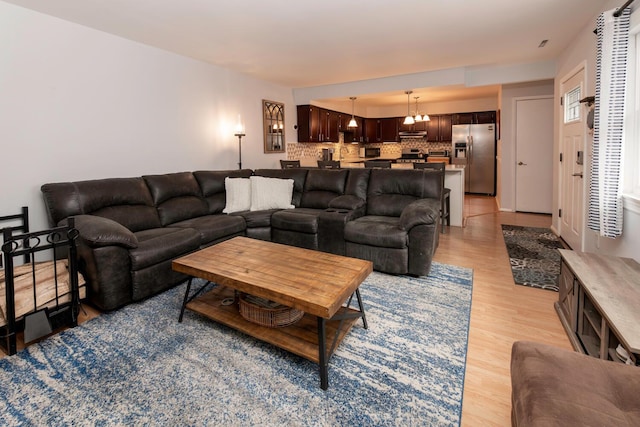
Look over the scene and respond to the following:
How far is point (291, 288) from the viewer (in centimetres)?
178

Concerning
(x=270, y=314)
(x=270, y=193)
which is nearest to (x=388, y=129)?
(x=270, y=193)

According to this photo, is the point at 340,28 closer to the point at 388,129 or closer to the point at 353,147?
the point at 353,147

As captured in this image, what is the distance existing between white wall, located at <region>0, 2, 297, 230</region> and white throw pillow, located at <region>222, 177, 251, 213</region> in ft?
2.48

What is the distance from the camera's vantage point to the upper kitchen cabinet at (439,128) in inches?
334

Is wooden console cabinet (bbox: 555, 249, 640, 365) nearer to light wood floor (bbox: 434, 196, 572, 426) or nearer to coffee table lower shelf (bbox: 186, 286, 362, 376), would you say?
light wood floor (bbox: 434, 196, 572, 426)

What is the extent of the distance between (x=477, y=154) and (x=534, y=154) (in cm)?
216

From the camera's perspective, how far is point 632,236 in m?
2.32

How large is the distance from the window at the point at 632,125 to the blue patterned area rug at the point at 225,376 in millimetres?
1531

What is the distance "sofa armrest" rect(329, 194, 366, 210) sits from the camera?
144 inches

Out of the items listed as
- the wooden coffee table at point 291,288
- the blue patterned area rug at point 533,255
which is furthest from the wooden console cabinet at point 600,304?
the wooden coffee table at point 291,288

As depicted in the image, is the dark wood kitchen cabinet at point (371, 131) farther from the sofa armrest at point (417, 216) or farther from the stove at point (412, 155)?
the sofa armrest at point (417, 216)

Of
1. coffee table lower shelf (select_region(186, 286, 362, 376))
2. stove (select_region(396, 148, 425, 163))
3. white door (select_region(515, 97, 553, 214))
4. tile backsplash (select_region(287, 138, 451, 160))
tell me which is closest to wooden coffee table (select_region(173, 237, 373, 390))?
coffee table lower shelf (select_region(186, 286, 362, 376))

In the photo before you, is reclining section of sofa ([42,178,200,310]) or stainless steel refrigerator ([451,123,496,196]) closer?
reclining section of sofa ([42,178,200,310])

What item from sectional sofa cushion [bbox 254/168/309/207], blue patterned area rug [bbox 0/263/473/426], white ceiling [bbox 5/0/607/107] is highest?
white ceiling [bbox 5/0/607/107]
